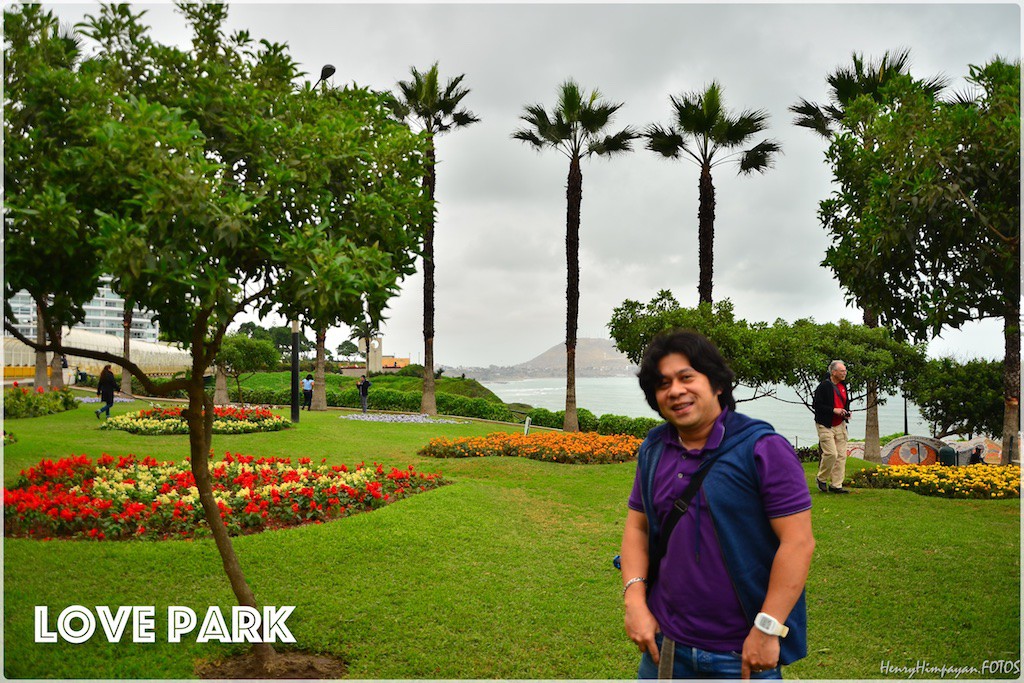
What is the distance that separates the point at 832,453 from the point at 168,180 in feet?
Answer: 30.5

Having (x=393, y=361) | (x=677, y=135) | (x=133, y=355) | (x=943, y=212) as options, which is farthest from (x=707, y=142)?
(x=393, y=361)

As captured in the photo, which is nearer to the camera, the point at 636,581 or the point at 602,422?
the point at 636,581

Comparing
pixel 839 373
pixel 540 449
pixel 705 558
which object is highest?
pixel 839 373

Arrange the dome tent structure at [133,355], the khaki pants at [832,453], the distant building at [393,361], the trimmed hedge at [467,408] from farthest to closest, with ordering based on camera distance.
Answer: the distant building at [393,361] < the dome tent structure at [133,355] < the trimmed hedge at [467,408] < the khaki pants at [832,453]

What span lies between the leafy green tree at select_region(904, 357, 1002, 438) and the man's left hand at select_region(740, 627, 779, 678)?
19.2 meters

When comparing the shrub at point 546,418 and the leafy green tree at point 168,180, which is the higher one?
the leafy green tree at point 168,180

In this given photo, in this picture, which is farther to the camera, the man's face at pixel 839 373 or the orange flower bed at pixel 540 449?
→ the orange flower bed at pixel 540 449

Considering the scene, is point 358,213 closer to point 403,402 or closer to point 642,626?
point 642,626

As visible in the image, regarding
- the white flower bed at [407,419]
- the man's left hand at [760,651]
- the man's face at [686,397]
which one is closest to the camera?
the man's left hand at [760,651]

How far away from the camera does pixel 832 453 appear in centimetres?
1020

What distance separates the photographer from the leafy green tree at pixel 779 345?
16688 millimetres

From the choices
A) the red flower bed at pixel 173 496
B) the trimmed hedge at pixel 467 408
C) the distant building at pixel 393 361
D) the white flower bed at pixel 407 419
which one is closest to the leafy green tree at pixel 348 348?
the distant building at pixel 393 361

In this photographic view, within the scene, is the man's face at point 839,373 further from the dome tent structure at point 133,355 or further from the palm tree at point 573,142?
the dome tent structure at point 133,355

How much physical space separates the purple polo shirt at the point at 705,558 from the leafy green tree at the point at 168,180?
2198 millimetres
